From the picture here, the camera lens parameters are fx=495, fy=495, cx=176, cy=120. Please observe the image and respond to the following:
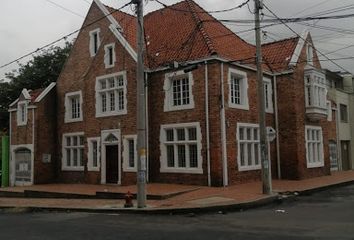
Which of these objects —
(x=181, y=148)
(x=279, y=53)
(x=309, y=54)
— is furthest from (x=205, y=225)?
(x=309, y=54)

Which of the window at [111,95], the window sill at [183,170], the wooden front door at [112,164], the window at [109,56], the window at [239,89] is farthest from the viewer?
the window at [109,56]

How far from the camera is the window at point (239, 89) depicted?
2477cm

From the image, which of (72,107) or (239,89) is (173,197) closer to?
(239,89)

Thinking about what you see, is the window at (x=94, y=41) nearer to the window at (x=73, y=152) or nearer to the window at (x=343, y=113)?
the window at (x=73, y=152)

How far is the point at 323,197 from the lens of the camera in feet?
66.8

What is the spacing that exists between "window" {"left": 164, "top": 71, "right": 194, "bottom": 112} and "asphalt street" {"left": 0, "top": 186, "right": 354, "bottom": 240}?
808 cm

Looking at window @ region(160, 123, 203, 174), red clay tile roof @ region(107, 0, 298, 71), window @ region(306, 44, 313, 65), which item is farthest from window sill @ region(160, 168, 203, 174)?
window @ region(306, 44, 313, 65)

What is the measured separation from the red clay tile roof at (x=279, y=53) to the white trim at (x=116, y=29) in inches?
314

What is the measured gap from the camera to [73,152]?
3042 centimetres

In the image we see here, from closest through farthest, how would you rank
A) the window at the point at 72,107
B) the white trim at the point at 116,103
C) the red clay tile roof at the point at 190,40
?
the red clay tile roof at the point at 190,40, the white trim at the point at 116,103, the window at the point at 72,107

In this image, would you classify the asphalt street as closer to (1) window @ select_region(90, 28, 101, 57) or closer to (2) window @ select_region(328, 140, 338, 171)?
(1) window @ select_region(90, 28, 101, 57)

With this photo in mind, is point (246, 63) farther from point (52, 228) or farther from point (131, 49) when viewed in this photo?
point (52, 228)

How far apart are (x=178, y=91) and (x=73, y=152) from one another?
9057mm

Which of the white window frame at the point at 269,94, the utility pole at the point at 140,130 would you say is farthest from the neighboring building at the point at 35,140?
the utility pole at the point at 140,130
